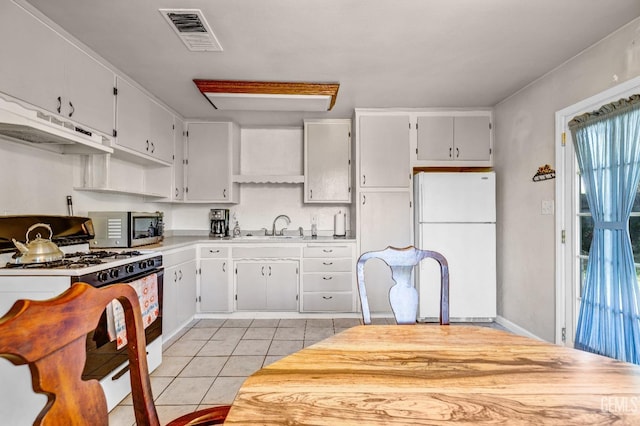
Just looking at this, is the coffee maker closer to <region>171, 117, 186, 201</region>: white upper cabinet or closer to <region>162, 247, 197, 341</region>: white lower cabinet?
<region>171, 117, 186, 201</region>: white upper cabinet

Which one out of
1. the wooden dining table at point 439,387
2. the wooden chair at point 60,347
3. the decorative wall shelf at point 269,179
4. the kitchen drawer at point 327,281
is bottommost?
the kitchen drawer at point 327,281

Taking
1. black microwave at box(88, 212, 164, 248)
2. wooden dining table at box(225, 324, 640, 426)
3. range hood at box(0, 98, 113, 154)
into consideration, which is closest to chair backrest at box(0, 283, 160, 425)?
wooden dining table at box(225, 324, 640, 426)

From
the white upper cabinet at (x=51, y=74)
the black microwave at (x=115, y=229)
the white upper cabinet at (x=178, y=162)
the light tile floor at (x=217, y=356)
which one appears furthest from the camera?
the white upper cabinet at (x=178, y=162)

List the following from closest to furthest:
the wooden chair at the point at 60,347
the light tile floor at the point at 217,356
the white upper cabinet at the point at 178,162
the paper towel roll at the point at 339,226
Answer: the wooden chair at the point at 60,347, the light tile floor at the point at 217,356, the white upper cabinet at the point at 178,162, the paper towel roll at the point at 339,226

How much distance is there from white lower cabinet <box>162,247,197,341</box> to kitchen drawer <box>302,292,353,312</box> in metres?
1.24

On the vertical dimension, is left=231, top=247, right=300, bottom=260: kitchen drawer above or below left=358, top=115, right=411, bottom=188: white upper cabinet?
below

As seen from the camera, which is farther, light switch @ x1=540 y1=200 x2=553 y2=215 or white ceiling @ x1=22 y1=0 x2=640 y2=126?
light switch @ x1=540 y1=200 x2=553 y2=215

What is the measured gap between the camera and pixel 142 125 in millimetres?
3094

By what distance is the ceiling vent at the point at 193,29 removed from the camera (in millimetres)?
1976

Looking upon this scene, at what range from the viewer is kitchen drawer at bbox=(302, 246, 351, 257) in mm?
3709

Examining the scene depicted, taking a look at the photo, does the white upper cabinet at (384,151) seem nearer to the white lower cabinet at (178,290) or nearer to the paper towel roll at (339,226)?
the paper towel roll at (339,226)

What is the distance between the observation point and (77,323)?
0.64m

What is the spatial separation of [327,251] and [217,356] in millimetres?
1553

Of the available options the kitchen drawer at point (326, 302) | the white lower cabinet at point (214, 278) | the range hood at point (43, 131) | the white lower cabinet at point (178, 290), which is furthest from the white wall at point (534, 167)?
the range hood at point (43, 131)
